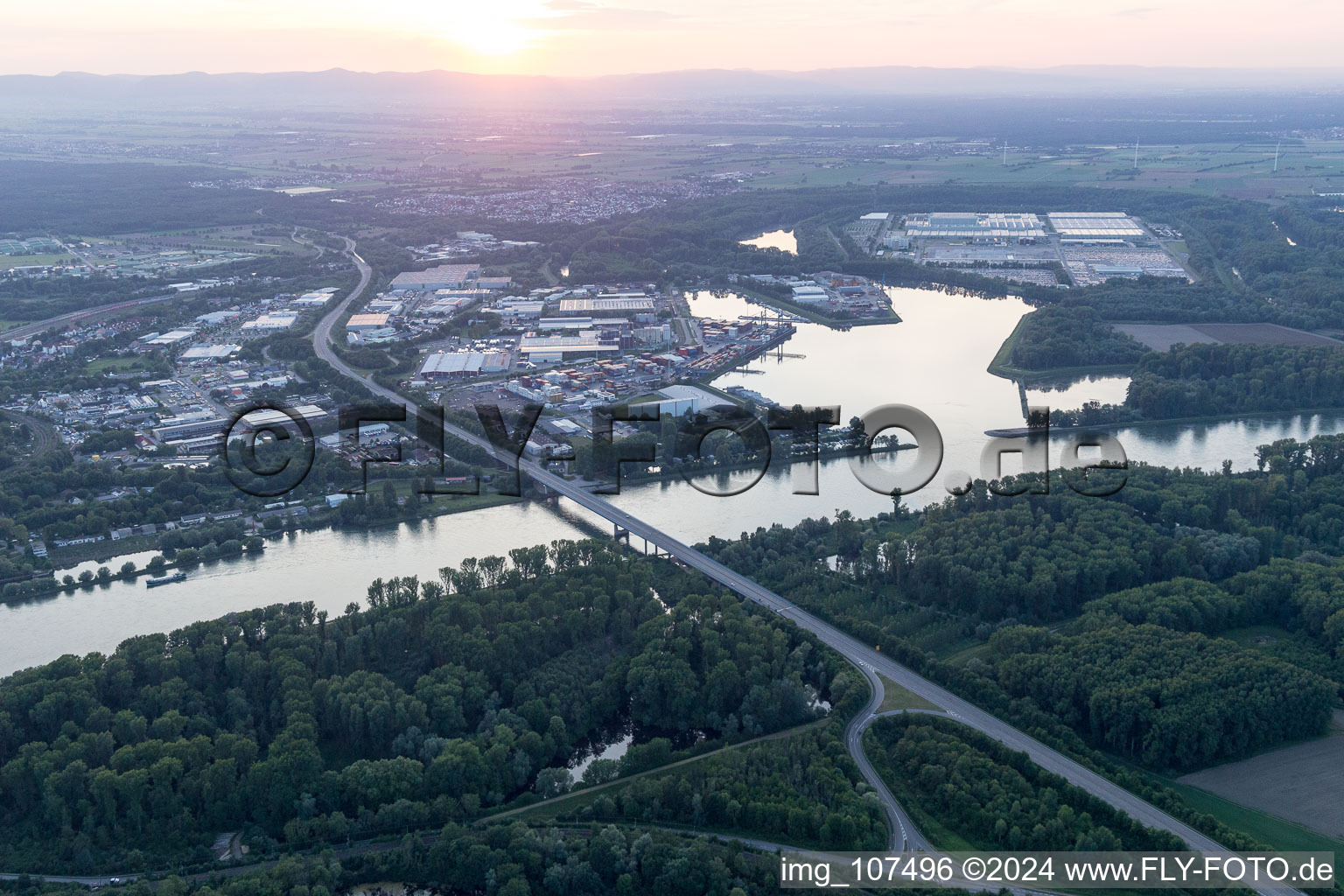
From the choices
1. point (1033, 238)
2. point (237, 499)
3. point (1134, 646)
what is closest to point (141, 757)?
point (237, 499)

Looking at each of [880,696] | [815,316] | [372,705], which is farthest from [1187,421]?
[372,705]

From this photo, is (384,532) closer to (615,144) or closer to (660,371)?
(660,371)

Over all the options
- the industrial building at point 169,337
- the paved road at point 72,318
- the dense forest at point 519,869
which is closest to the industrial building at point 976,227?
the industrial building at point 169,337

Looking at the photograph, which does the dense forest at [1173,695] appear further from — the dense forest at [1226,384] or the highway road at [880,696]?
the dense forest at [1226,384]

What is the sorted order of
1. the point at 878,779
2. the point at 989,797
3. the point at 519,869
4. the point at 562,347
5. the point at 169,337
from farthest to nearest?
the point at 169,337 → the point at 562,347 → the point at 878,779 → the point at 989,797 → the point at 519,869

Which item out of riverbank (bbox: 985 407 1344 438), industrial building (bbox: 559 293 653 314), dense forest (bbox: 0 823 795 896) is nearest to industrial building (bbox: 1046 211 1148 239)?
industrial building (bbox: 559 293 653 314)

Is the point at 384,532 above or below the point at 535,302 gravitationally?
below

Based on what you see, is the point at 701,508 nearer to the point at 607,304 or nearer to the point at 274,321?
the point at 607,304

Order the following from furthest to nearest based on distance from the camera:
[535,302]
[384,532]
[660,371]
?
[535,302] < [660,371] < [384,532]
